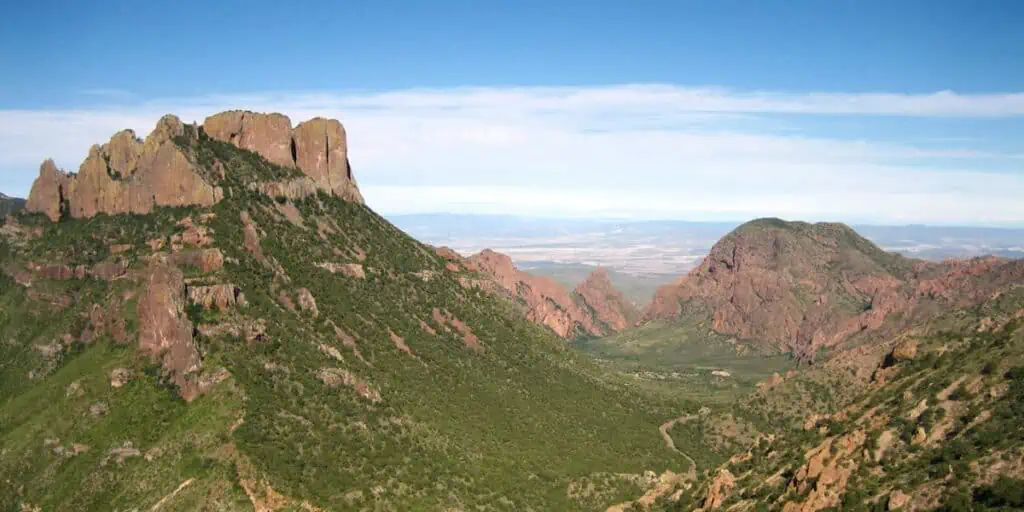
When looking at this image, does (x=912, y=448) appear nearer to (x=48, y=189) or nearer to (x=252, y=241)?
(x=252, y=241)

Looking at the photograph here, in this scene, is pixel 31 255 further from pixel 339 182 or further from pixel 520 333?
pixel 520 333

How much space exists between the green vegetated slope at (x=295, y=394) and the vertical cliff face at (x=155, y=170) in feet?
10.6

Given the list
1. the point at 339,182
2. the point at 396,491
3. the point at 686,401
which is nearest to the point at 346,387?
the point at 396,491

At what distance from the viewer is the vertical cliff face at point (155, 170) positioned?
469 ft

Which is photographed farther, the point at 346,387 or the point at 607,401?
the point at 607,401

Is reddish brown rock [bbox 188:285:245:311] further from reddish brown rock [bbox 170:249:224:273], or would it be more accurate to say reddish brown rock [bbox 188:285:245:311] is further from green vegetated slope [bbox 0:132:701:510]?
reddish brown rock [bbox 170:249:224:273]

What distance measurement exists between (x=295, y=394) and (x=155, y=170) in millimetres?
52819

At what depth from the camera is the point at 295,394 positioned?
113 m

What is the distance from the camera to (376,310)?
148m

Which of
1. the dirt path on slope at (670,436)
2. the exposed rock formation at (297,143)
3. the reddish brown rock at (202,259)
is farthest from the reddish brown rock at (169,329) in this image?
the dirt path on slope at (670,436)

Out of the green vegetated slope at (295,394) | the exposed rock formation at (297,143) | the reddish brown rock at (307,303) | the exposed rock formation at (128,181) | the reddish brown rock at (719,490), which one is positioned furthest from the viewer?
the exposed rock formation at (297,143)

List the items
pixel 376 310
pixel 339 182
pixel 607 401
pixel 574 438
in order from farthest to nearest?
1. pixel 339 182
2. pixel 607 401
3. pixel 376 310
4. pixel 574 438

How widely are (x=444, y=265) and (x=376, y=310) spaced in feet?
117

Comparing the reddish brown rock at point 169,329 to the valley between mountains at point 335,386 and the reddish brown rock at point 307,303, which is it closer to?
the valley between mountains at point 335,386
